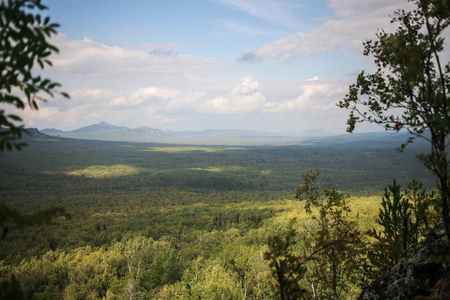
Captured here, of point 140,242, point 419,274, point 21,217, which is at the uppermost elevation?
Result: point 21,217

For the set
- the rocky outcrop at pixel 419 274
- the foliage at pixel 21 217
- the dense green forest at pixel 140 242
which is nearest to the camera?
the foliage at pixel 21 217

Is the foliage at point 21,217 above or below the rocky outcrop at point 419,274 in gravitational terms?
above

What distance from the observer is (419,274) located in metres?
5.49

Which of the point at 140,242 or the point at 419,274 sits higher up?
the point at 419,274

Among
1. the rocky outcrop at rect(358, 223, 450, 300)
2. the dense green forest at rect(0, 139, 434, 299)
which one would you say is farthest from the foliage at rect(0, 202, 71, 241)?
the rocky outcrop at rect(358, 223, 450, 300)

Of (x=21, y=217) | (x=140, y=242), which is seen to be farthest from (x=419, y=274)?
(x=140, y=242)

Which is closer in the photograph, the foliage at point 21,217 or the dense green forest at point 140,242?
the foliage at point 21,217

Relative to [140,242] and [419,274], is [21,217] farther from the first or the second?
[140,242]

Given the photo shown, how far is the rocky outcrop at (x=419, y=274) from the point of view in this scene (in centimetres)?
510

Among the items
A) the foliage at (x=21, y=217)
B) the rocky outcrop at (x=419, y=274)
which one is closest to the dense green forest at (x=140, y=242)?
the foliage at (x=21, y=217)

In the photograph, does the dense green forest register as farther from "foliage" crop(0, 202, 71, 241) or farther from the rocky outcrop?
the rocky outcrop

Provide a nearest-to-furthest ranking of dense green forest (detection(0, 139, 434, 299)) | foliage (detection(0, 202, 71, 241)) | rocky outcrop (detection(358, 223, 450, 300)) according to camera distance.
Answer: foliage (detection(0, 202, 71, 241)) → rocky outcrop (detection(358, 223, 450, 300)) → dense green forest (detection(0, 139, 434, 299))

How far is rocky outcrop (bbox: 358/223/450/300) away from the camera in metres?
5.10

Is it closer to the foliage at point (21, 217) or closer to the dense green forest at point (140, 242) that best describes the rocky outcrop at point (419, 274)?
the dense green forest at point (140, 242)
